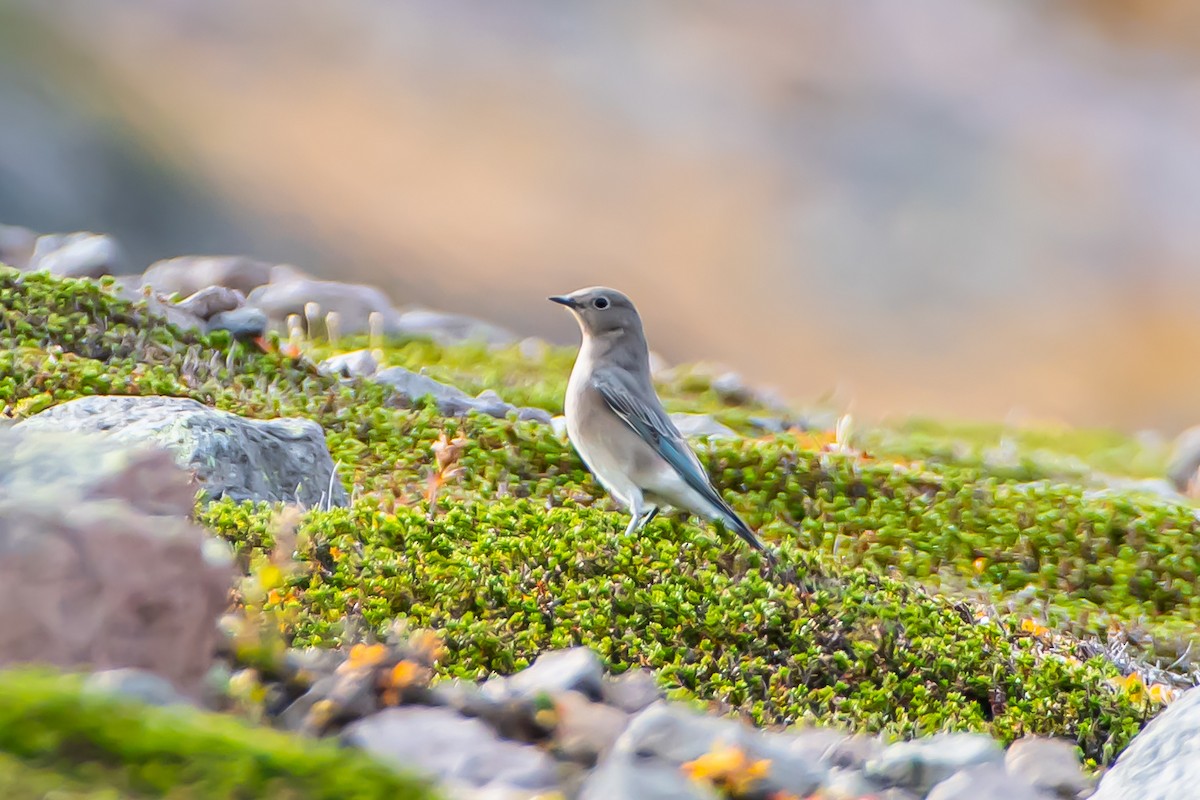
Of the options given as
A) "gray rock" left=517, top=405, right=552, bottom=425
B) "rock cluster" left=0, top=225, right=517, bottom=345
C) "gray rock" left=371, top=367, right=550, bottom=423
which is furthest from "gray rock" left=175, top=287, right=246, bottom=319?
"gray rock" left=517, top=405, right=552, bottom=425

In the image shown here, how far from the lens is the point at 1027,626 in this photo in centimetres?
963

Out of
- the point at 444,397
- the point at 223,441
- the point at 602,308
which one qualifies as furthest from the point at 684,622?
the point at 444,397

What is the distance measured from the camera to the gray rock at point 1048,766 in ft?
22.1

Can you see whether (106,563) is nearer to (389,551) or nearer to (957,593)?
(389,551)

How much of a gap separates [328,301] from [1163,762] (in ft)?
66.5

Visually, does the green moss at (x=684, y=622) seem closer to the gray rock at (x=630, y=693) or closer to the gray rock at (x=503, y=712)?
the gray rock at (x=630, y=693)

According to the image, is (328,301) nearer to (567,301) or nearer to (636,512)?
(567,301)

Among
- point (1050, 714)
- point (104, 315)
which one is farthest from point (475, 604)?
point (104, 315)

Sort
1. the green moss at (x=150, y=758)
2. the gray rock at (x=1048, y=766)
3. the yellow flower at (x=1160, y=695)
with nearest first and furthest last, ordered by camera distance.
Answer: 1. the green moss at (x=150, y=758)
2. the gray rock at (x=1048, y=766)
3. the yellow flower at (x=1160, y=695)

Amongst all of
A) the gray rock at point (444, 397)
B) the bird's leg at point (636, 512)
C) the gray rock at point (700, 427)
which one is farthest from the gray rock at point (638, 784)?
the gray rock at point (700, 427)

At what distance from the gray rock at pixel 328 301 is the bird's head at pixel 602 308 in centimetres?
1334

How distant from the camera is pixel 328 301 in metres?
24.9

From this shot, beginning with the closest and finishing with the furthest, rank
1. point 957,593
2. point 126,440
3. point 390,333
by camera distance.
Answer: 1. point 126,440
2. point 957,593
3. point 390,333

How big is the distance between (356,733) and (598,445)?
4.53 m
